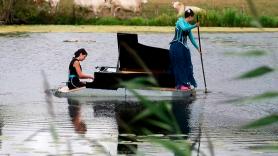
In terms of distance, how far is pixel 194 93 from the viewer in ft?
51.6

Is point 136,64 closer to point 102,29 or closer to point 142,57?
point 142,57

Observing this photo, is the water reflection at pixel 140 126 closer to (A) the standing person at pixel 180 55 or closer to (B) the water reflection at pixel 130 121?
(B) the water reflection at pixel 130 121

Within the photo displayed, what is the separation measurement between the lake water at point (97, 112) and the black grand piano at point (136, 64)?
356 millimetres

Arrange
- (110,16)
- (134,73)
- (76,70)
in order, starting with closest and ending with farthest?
(134,73) → (76,70) → (110,16)

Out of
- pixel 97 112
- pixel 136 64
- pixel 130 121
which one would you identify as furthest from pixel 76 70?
pixel 130 121

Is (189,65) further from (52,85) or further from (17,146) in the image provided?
(17,146)

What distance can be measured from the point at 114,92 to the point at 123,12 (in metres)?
31.1

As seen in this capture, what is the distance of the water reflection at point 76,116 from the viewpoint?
11734mm

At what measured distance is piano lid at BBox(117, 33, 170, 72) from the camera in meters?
15.0

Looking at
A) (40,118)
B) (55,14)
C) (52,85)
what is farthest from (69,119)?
(55,14)

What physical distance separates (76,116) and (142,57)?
223 centimetres

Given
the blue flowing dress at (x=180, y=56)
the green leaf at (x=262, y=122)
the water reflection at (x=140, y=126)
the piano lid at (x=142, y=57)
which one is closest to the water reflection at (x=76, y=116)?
the water reflection at (x=140, y=126)

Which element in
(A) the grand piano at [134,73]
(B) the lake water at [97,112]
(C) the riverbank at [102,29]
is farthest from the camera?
(C) the riverbank at [102,29]

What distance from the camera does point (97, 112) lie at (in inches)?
540
